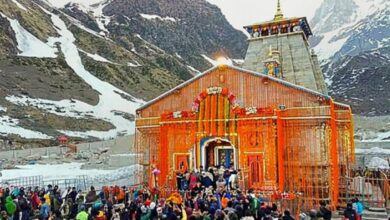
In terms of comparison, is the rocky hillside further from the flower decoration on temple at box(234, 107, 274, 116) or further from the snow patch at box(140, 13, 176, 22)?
the flower decoration on temple at box(234, 107, 274, 116)

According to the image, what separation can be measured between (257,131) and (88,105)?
58.1 meters

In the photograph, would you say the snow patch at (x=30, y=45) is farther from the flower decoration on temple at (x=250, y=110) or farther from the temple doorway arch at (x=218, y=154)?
the flower decoration on temple at (x=250, y=110)

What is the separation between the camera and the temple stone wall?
23.0 m

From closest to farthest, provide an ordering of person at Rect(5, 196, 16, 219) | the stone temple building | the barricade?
person at Rect(5, 196, 16, 219) < the barricade < the stone temple building

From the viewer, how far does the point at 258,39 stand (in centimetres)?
2609

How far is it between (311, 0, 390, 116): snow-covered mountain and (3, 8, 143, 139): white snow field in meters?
38.5

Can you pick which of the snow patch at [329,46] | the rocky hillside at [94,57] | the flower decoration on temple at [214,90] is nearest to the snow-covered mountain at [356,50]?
the snow patch at [329,46]

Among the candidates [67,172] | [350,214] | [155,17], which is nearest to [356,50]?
[155,17]

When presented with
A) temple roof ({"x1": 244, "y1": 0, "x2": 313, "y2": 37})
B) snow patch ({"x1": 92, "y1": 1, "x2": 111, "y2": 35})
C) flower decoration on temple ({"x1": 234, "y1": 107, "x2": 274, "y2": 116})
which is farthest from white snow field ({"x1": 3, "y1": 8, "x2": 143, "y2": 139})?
flower decoration on temple ({"x1": 234, "y1": 107, "x2": 274, "y2": 116})

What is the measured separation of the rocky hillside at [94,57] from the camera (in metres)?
63.3

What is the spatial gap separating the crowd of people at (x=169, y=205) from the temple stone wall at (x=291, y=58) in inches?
330

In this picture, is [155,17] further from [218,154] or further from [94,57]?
[218,154]

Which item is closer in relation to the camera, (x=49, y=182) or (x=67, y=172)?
(x=49, y=182)

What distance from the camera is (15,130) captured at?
171 feet
